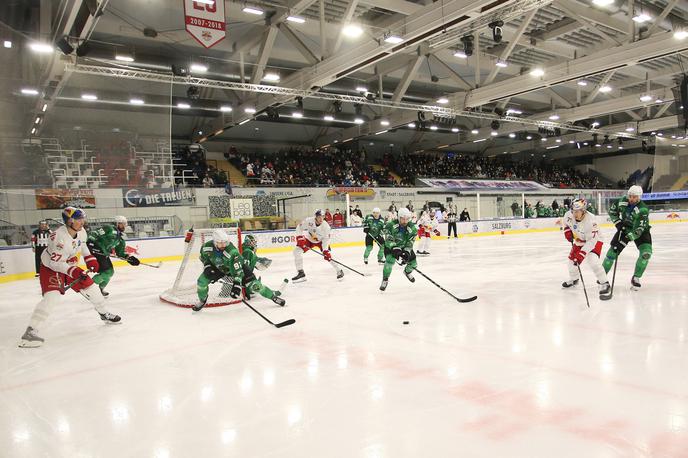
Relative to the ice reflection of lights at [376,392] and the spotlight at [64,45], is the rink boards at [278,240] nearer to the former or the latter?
the spotlight at [64,45]

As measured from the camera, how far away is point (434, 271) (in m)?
8.14

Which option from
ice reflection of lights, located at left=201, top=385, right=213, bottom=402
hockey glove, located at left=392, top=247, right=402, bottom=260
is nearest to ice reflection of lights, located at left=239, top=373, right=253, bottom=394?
ice reflection of lights, located at left=201, top=385, right=213, bottom=402

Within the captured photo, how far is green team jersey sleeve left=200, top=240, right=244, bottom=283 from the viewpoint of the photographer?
16.2ft

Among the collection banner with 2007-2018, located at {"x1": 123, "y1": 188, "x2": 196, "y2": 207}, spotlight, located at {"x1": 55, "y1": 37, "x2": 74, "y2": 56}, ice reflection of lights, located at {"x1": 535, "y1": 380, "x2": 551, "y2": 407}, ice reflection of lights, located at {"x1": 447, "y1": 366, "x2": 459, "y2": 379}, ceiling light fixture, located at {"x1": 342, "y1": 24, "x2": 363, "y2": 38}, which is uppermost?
ceiling light fixture, located at {"x1": 342, "y1": 24, "x2": 363, "y2": 38}

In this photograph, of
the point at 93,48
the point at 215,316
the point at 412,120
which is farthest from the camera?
the point at 412,120

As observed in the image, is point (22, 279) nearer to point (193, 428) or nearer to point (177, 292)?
point (177, 292)

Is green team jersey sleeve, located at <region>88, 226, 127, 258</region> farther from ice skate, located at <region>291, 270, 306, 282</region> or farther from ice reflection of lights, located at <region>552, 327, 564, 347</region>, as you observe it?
ice reflection of lights, located at <region>552, 327, 564, 347</region>

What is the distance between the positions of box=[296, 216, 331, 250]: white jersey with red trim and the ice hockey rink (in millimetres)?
2361

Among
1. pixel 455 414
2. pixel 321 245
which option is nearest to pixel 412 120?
pixel 321 245

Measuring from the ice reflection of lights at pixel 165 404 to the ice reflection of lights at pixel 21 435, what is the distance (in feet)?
2.07

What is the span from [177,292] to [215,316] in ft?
4.31

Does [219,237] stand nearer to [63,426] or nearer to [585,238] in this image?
[63,426]

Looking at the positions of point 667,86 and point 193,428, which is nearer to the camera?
point 193,428

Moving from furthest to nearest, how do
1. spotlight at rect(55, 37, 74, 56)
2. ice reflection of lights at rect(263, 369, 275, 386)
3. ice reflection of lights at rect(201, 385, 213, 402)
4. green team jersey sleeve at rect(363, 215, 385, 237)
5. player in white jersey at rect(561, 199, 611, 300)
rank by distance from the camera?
green team jersey sleeve at rect(363, 215, 385, 237), spotlight at rect(55, 37, 74, 56), player in white jersey at rect(561, 199, 611, 300), ice reflection of lights at rect(263, 369, 275, 386), ice reflection of lights at rect(201, 385, 213, 402)
